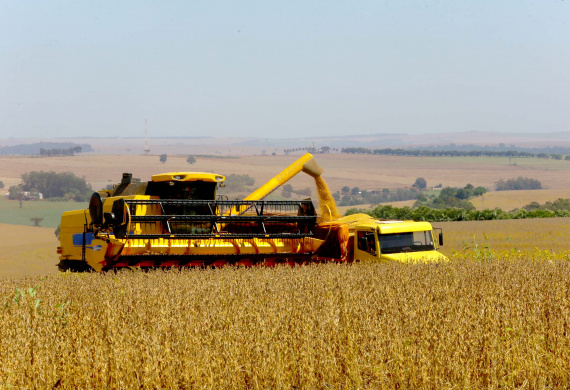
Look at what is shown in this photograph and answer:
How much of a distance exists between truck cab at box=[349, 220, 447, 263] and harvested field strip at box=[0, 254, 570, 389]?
4971mm

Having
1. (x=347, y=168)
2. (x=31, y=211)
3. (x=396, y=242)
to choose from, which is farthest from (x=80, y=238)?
(x=347, y=168)

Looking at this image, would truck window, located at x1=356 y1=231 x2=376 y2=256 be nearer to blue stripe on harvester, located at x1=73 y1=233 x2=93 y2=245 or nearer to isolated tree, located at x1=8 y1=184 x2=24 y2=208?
blue stripe on harvester, located at x1=73 y1=233 x2=93 y2=245

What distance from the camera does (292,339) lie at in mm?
5379

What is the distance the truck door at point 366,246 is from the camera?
42.3 ft

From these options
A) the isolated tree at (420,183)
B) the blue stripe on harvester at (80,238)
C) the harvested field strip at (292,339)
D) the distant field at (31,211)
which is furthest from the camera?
the isolated tree at (420,183)

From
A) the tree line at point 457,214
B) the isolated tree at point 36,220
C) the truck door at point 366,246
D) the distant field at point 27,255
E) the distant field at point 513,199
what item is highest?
the truck door at point 366,246

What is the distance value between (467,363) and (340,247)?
29.0 feet

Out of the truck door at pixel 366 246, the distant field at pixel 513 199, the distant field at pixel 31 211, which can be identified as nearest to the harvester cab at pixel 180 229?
the truck door at pixel 366 246

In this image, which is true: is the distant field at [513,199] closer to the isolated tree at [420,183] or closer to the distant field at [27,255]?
the isolated tree at [420,183]

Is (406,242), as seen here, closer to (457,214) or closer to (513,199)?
(457,214)

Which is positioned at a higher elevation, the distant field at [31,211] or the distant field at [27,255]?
the distant field at [27,255]

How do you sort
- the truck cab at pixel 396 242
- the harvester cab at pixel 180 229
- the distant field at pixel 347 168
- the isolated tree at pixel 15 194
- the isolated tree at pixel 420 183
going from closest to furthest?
the harvester cab at pixel 180 229
the truck cab at pixel 396 242
the isolated tree at pixel 15 194
the distant field at pixel 347 168
the isolated tree at pixel 420 183

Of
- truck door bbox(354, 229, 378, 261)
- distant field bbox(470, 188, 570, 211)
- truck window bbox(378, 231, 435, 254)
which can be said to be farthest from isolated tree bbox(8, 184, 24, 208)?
truck window bbox(378, 231, 435, 254)

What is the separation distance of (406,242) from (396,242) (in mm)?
237
